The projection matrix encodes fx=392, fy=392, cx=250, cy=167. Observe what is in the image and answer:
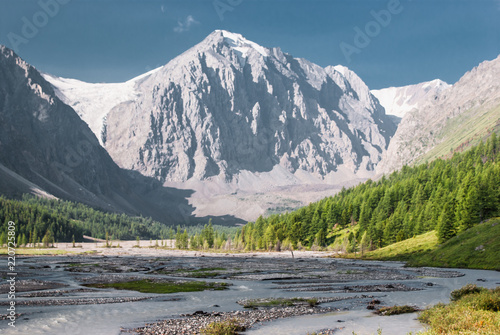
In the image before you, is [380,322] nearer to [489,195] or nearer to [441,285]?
[441,285]

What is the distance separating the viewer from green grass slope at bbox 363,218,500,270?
73.5m

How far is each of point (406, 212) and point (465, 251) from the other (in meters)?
67.1

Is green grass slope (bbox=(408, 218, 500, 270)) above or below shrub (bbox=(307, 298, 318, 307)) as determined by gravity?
above

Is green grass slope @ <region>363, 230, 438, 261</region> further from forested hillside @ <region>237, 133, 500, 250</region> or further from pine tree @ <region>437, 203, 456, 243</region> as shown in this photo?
forested hillside @ <region>237, 133, 500, 250</region>

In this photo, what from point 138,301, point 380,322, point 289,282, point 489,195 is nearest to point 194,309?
point 138,301

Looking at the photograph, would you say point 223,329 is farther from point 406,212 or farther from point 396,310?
point 406,212

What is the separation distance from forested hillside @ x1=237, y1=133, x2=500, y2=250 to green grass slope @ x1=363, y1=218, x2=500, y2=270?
273 inches

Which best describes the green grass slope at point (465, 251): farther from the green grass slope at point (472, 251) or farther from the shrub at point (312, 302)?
the shrub at point (312, 302)

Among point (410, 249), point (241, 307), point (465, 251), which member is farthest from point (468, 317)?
point (410, 249)

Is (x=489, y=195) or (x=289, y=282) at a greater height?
(x=489, y=195)

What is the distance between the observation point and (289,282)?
206 feet

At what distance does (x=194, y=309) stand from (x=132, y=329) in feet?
31.9

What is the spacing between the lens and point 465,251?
3142 inches

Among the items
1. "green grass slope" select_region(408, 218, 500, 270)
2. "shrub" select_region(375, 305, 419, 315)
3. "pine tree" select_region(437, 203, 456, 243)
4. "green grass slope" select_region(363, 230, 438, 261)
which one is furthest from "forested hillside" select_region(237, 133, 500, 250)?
"shrub" select_region(375, 305, 419, 315)
